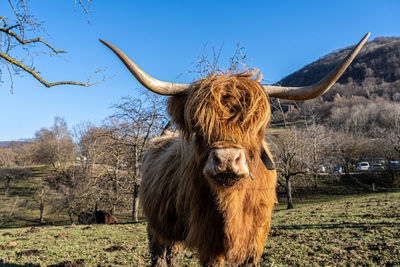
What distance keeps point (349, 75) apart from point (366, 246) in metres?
143

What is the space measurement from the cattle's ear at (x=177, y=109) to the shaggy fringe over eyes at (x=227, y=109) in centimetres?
20

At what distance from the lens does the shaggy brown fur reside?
8.38ft

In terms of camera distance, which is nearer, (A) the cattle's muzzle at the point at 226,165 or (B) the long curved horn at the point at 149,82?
(A) the cattle's muzzle at the point at 226,165

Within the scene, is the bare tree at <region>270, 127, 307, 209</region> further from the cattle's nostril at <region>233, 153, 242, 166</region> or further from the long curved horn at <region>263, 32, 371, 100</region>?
the cattle's nostril at <region>233, 153, 242, 166</region>

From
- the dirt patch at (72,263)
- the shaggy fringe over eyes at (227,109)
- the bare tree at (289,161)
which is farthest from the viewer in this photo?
the bare tree at (289,161)

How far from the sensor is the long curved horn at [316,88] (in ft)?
8.43

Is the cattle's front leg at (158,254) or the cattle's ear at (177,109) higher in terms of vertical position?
the cattle's ear at (177,109)

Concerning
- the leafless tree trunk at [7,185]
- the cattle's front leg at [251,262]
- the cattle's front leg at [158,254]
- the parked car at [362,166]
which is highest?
the cattle's front leg at [251,262]

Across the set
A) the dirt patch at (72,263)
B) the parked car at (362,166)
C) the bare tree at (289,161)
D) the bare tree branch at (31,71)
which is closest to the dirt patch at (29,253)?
the dirt patch at (72,263)

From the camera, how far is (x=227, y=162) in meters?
2.18

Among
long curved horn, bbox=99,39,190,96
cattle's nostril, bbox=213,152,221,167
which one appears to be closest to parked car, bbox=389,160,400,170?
long curved horn, bbox=99,39,190,96

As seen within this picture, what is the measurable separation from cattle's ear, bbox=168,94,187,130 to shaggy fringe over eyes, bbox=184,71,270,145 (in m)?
0.20

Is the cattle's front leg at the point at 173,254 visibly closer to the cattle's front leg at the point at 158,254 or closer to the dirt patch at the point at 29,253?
the cattle's front leg at the point at 158,254

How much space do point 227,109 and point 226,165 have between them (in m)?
0.67
